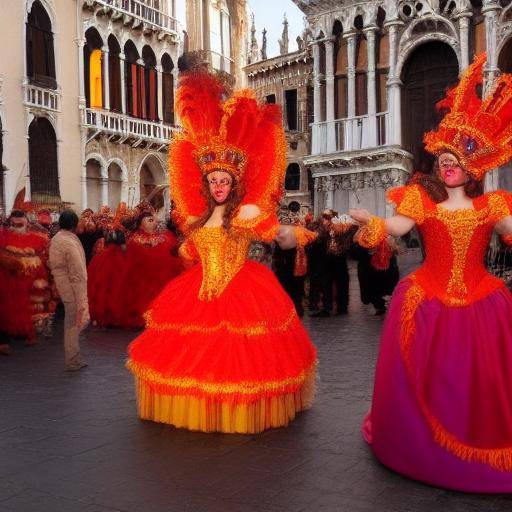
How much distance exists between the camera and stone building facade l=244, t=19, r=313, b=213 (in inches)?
1375

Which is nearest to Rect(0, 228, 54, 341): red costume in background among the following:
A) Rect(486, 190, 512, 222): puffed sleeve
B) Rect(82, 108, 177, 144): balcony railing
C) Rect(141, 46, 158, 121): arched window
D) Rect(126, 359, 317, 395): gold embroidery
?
Rect(126, 359, 317, 395): gold embroidery

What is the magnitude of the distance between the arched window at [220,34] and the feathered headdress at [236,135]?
96.4 ft

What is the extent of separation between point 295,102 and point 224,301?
31.6 meters

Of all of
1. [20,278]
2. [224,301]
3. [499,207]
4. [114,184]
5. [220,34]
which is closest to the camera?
[499,207]

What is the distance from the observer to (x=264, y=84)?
37188mm

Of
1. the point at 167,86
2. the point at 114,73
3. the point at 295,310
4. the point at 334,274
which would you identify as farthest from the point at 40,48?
the point at 295,310

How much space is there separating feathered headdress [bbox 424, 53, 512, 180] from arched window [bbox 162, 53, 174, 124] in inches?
1004

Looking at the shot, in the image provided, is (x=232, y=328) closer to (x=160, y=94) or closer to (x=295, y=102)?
(x=160, y=94)

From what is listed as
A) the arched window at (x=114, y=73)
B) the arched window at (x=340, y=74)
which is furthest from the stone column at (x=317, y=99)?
the arched window at (x=114, y=73)

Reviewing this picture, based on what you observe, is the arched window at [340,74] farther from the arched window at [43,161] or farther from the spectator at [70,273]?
the spectator at [70,273]

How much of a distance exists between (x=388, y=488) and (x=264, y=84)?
1355 inches

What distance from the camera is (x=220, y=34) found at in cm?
3553

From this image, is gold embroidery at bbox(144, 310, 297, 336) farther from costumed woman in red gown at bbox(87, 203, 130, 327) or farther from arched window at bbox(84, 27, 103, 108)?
arched window at bbox(84, 27, 103, 108)

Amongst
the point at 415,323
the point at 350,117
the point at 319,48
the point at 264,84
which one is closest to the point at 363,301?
the point at 415,323
